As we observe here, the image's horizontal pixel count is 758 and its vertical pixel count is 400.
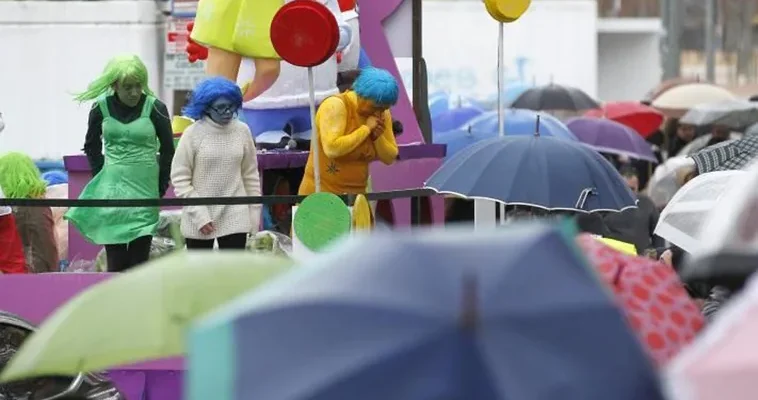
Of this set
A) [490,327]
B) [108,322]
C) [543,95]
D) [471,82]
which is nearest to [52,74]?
[543,95]

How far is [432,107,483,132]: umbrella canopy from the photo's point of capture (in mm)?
18875

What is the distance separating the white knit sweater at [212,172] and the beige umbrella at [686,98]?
1434cm

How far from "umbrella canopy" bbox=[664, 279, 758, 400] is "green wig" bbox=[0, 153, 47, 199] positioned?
26.9 ft

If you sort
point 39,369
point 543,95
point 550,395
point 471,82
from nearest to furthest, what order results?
point 550,395, point 39,369, point 543,95, point 471,82

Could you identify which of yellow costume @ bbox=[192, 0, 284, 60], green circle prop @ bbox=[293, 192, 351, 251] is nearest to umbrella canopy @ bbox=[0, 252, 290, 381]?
green circle prop @ bbox=[293, 192, 351, 251]

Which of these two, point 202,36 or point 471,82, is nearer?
point 202,36

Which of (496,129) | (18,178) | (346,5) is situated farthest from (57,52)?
(346,5)

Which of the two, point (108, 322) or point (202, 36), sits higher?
point (202, 36)

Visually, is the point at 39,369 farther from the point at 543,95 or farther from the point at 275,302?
the point at 543,95

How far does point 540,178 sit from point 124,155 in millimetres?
2297

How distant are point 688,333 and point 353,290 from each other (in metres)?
1.30

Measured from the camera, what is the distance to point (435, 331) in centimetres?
383

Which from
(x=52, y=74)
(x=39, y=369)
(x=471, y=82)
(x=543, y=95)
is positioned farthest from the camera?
(x=471, y=82)

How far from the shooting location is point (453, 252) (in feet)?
13.0
